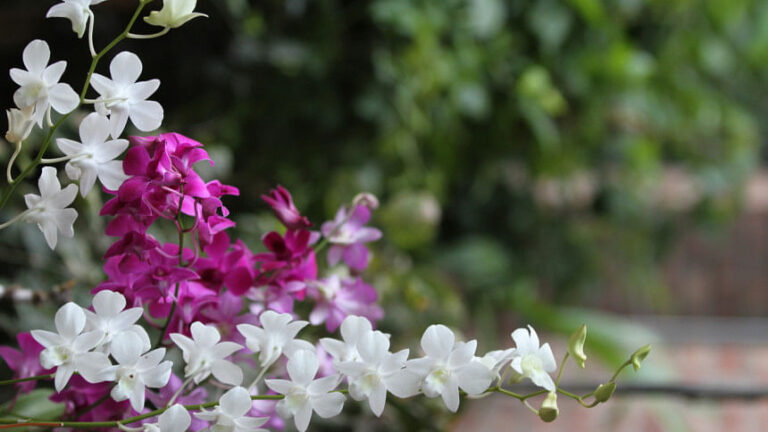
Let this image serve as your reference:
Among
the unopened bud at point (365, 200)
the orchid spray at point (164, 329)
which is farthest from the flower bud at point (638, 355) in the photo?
the unopened bud at point (365, 200)

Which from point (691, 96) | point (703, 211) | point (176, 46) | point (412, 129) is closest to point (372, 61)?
point (412, 129)

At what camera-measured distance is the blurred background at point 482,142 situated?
0.71 meters

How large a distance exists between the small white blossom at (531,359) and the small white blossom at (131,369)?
9cm

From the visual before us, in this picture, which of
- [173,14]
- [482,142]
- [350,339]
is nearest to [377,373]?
Answer: [350,339]

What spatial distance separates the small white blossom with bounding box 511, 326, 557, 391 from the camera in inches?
8.1

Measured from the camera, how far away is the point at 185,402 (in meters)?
0.24

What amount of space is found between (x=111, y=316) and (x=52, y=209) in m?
0.03

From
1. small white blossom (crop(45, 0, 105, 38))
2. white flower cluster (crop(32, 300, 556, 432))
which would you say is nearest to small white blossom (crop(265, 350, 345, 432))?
white flower cluster (crop(32, 300, 556, 432))

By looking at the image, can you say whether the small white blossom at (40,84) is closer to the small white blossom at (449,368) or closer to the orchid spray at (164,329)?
the orchid spray at (164,329)

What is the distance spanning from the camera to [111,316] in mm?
208

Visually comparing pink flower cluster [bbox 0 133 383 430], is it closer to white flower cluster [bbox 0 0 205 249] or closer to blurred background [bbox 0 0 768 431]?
white flower cluster [bbox 0 0 205 249]

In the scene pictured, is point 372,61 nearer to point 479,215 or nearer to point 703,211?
point 479,215

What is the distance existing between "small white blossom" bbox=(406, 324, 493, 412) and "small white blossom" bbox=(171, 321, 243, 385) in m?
0.05

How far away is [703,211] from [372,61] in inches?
34.0
